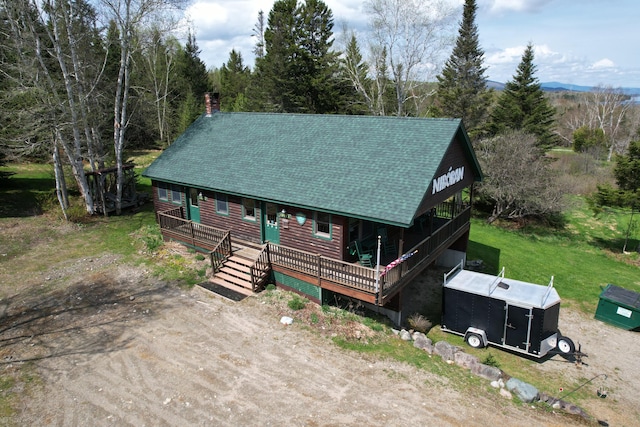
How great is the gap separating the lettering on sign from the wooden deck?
1.80m

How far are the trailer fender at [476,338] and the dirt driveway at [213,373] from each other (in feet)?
6.80

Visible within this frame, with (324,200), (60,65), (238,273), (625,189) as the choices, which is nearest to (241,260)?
(238,273)

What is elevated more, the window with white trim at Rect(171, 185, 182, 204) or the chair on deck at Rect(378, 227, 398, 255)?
the window with white trim at Rect(171, 185, 182, 204)

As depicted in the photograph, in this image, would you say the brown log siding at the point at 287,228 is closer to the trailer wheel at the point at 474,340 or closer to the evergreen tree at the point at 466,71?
the trailer wheel at the point at 474,340

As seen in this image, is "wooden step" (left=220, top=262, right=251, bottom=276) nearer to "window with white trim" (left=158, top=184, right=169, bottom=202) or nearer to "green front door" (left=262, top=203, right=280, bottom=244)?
"green front door" (left=262, top=203, right=280, bottom=244)

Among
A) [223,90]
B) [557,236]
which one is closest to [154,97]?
[223,90]

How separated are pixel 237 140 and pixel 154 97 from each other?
42.8 metres

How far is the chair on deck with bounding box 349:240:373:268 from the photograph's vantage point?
14073 mm

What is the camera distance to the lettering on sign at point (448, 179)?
14.4m

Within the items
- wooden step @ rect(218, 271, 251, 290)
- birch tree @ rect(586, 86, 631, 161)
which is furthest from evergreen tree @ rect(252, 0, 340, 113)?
birch tree @ rect(586, 86, 631, 161)

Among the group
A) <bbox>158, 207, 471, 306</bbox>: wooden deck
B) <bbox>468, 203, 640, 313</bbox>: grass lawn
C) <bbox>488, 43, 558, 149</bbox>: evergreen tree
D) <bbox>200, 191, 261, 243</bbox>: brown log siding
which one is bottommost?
<bbox>468, 203, 640, 313</bbox>: grass lawn

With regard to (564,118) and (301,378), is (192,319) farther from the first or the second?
(564,118)

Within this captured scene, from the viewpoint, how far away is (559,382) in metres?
12.3

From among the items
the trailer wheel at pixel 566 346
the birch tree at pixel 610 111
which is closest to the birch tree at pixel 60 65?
the trailer wheel at pixel 566 346
